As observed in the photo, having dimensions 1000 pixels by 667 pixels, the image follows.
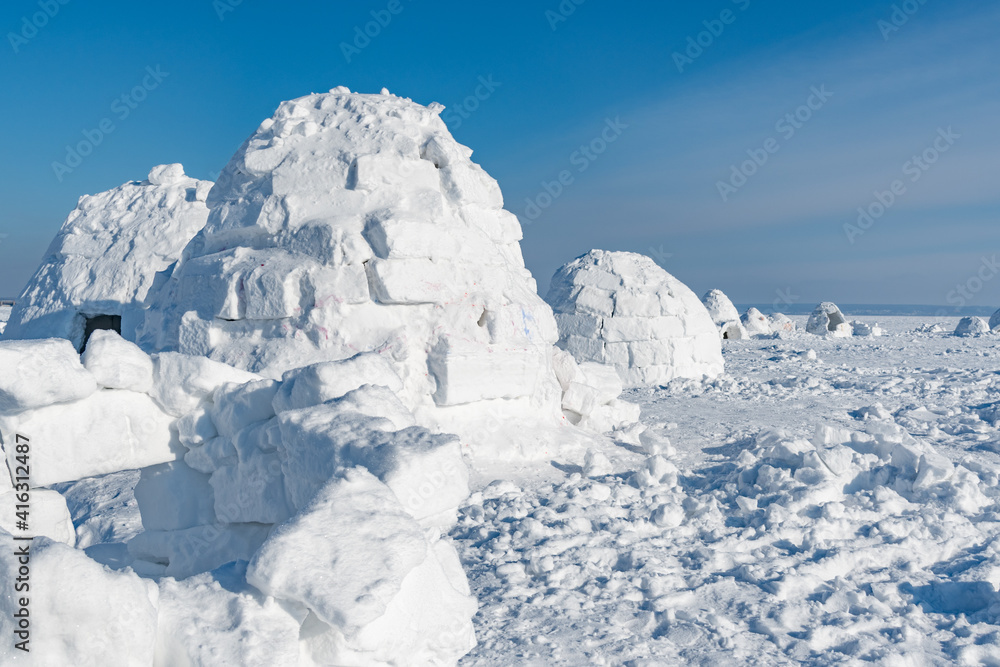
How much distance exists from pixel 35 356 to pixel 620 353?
8.56 metres

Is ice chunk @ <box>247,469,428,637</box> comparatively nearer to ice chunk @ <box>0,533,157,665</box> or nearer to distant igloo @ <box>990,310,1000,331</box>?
ice chunk @ <box>0,533,157,665</box>

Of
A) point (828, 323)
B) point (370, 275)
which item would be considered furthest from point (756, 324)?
point (370, 275)

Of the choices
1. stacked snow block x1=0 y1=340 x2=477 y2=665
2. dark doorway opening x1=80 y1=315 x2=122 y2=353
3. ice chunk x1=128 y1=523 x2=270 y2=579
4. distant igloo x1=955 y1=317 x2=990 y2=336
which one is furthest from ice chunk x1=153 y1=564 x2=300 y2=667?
distant igloo x1=955 y1=317 x2=990 y2=336

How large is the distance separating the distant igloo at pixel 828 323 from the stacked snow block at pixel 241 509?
19.8 meters

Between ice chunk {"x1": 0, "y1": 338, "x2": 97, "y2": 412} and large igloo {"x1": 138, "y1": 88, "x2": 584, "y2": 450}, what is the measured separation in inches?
90.3

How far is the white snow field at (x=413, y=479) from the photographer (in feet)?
6.52

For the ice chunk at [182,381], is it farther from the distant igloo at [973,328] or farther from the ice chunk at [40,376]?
the distant igloo at [973,328]

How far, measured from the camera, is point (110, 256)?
9.38m

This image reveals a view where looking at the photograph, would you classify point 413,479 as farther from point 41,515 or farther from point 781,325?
point 781,325

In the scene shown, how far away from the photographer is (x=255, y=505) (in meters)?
2.91

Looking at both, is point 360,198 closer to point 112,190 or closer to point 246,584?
point 246,584

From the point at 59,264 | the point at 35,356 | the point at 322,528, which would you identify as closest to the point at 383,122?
the point at 35,356

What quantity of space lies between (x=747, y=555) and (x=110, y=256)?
9.01m

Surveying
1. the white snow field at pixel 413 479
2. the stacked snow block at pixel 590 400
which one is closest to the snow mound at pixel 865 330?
the white snow field at pixel 413 479
